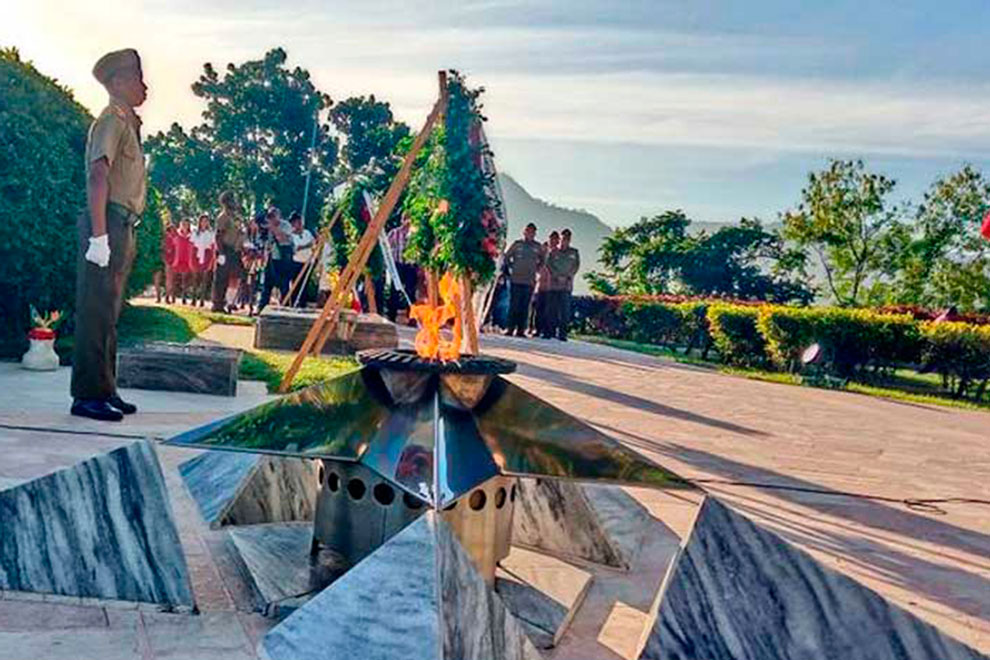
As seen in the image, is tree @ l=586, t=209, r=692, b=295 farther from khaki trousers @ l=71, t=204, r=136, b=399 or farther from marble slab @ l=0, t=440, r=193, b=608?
marble slab @ l=0, t=440, r=193, b=608

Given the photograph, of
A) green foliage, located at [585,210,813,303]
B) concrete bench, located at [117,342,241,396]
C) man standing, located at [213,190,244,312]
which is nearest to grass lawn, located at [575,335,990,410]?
man standing, located at [213,190,244,312]

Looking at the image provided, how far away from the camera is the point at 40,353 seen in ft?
25.2

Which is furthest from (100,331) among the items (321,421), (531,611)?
(531,611)

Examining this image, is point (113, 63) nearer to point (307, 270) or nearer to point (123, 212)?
point (123, 212)

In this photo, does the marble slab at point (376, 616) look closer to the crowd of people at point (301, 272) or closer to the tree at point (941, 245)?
the crowd of people at point (301, 272)

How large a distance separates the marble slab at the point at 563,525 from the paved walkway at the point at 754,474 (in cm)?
49

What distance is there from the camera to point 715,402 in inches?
408

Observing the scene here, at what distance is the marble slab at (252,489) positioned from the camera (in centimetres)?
391

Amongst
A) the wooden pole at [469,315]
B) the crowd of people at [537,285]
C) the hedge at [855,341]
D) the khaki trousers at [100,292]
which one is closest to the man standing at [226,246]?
the crowd of people at [537,285]

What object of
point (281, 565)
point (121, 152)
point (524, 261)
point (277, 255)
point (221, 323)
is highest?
point (524, 261)

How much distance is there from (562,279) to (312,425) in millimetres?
15192

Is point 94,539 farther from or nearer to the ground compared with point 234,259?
nearer to the ground

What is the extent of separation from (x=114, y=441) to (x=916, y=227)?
29557 millimetres

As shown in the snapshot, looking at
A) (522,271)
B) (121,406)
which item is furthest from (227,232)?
(121,406)
